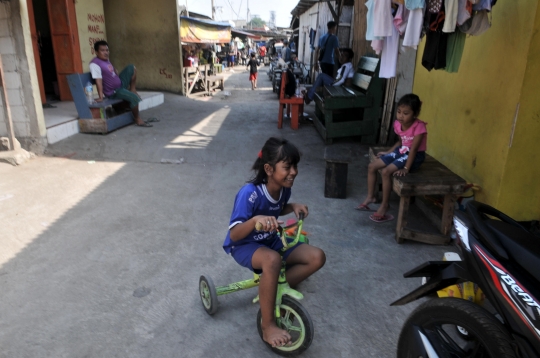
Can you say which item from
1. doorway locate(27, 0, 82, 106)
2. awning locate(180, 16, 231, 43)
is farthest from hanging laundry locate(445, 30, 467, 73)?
awning locate(180, 16, 231, 43)

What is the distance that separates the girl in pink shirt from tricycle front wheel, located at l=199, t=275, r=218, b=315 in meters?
2.15

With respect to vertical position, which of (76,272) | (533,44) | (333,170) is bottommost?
(76,272)

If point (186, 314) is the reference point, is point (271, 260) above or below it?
above

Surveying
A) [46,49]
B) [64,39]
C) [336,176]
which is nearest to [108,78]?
[64,39]

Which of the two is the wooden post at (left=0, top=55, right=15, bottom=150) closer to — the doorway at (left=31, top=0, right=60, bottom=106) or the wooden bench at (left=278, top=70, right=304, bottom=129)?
the doorway at (left=31, top=0, right=60, bottom=106)

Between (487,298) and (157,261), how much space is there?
2.59m

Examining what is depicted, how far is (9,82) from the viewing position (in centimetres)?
618

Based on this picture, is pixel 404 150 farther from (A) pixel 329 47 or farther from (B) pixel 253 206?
(A) pixel 329 47

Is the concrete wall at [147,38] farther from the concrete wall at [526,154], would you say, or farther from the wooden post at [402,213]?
the concrete wall at [526,154]

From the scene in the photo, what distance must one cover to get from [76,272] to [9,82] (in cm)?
437

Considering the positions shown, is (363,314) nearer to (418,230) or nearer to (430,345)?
(430,345)

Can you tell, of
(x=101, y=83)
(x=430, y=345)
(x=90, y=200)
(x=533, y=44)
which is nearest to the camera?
(x=430, y=345)

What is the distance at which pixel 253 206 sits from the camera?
2412mm

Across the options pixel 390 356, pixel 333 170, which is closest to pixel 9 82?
pixel 333 170
